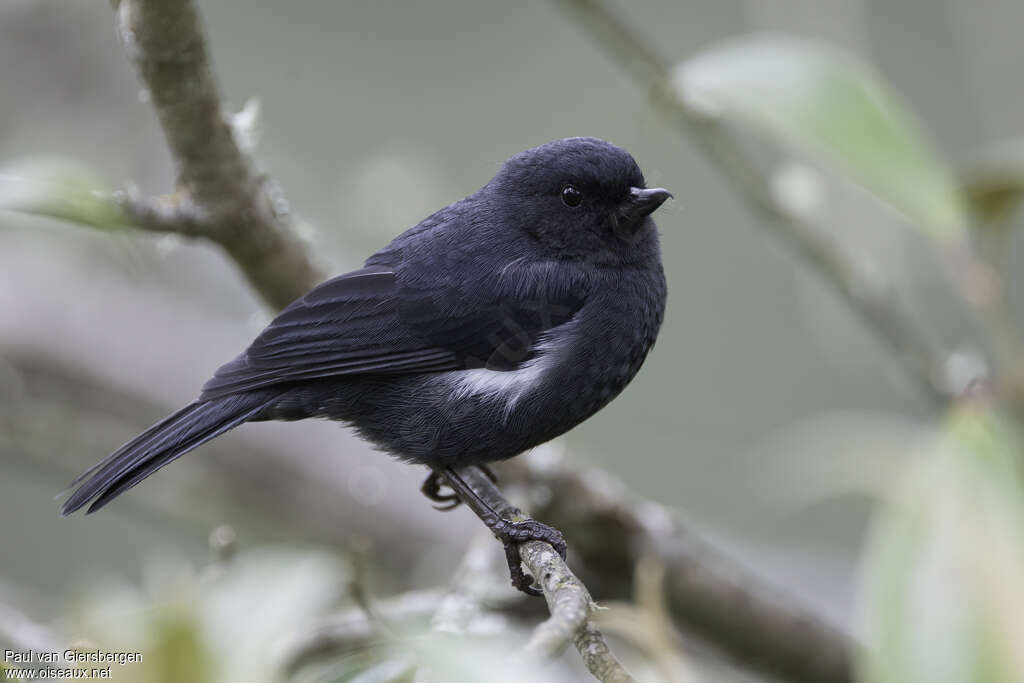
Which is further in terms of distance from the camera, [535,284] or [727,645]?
[727,645]

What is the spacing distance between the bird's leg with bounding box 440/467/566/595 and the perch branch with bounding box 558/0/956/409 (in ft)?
4.00

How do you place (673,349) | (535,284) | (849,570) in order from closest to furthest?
(535,284)
(849,570)
(673,349)

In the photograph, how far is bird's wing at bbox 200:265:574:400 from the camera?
8.91 feet

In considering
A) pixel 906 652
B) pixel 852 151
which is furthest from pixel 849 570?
pixel 906 652

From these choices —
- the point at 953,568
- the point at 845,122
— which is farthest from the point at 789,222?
the point at 953,568

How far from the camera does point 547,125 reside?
641 centimetres

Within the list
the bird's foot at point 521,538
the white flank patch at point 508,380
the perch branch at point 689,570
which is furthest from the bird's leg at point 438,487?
the bird's foot at point 521,538

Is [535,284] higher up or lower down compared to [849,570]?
higher up

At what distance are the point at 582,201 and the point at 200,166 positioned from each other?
1.06 meters

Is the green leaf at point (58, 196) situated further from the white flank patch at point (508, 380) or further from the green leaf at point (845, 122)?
the green leaf at point (845, 122)

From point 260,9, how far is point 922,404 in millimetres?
4739

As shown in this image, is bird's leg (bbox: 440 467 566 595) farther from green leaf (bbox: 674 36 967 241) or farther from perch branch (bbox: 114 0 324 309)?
green leaf (bbox: 674 36 967 241)

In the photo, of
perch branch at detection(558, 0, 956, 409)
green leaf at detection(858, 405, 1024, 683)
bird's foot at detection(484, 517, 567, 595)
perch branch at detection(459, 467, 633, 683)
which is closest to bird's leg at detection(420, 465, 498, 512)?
bird's foot at detection(484, 517, 567, 595)

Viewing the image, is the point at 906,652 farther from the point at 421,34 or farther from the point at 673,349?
the point at 421,34
